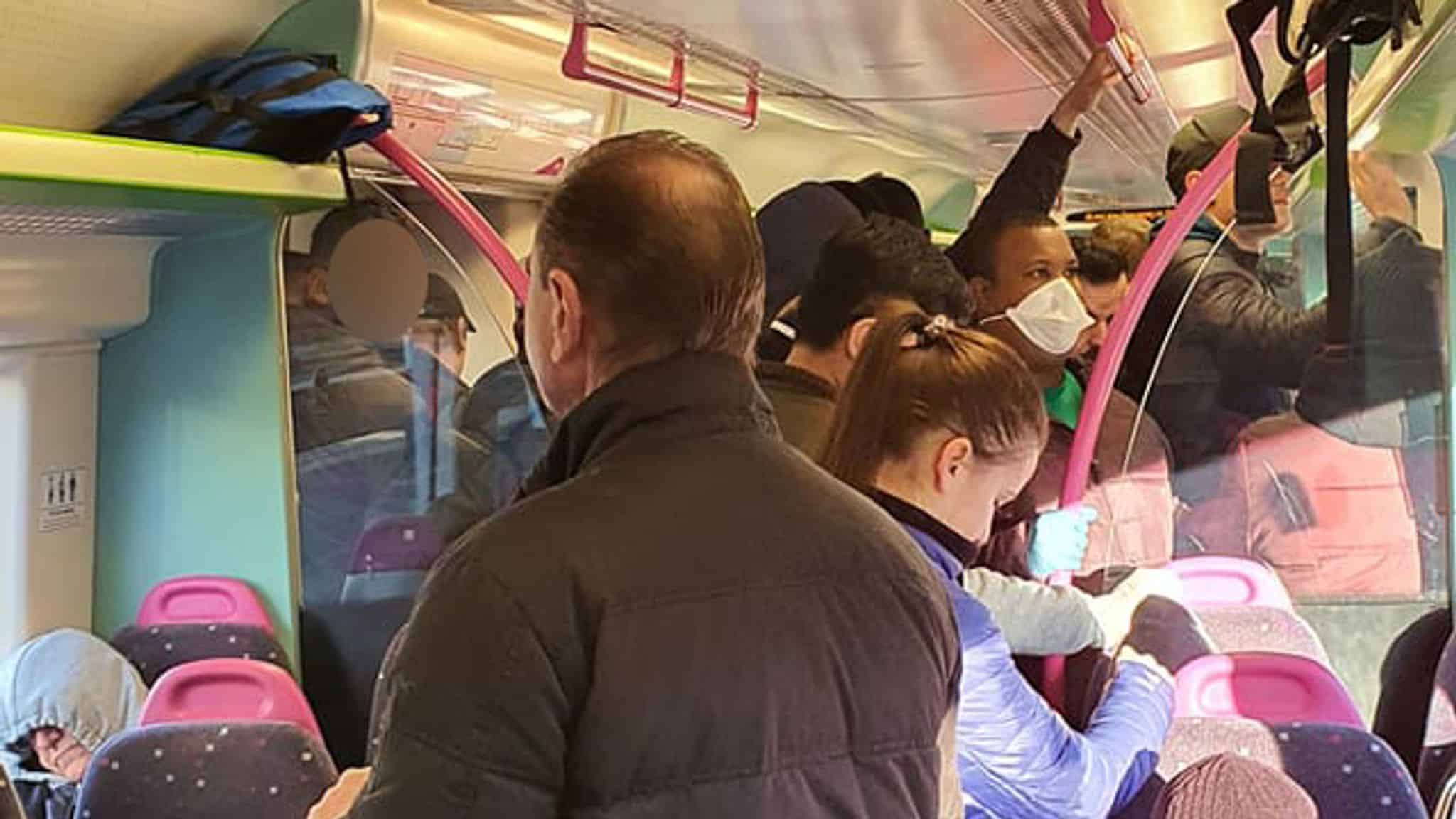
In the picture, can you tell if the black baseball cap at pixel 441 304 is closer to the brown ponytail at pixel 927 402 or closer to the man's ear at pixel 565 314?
the brown ponytail at pixel 927 402

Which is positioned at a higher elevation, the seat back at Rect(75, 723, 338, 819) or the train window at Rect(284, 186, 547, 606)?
the train window at Rect(284, 186, 547, 606)

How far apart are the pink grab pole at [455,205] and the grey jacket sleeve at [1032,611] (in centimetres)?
99

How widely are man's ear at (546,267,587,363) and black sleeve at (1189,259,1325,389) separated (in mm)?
2003

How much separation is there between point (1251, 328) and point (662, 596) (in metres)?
2.11

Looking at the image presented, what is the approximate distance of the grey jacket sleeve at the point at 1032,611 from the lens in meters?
2.09

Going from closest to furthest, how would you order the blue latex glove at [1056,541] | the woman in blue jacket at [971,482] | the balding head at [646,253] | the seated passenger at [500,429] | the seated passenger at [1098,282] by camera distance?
1. the balding head at [646,253]
2. the woman in blue jacket at [971,482]
3. the blue latex glove at [1056,541]
4. the seated passenger at [1098,282]
5. the seated passenger at [500,429]

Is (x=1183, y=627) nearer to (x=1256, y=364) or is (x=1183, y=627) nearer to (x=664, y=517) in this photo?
(x=1256, y=364)

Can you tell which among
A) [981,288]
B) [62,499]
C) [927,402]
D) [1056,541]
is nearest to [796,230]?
[981,288]

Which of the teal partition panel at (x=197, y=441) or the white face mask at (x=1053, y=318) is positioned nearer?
the white face mask at (x=1053, y=318)

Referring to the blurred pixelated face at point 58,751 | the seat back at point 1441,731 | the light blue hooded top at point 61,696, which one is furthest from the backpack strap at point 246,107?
the seat back at point 1441,731

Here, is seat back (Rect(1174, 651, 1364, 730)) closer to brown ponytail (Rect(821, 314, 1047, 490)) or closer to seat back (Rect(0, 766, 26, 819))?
brown ponytail (Rect(821, 314, 1047, 490))

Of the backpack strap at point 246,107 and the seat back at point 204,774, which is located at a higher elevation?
the backpack strap at point 246,107

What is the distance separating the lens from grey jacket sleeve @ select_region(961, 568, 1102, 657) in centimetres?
209

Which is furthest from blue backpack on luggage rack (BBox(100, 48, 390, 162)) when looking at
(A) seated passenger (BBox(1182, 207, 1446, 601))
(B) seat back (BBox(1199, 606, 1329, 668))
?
(A) seated passenger (BBox(1182, 207, 1446, 601))
